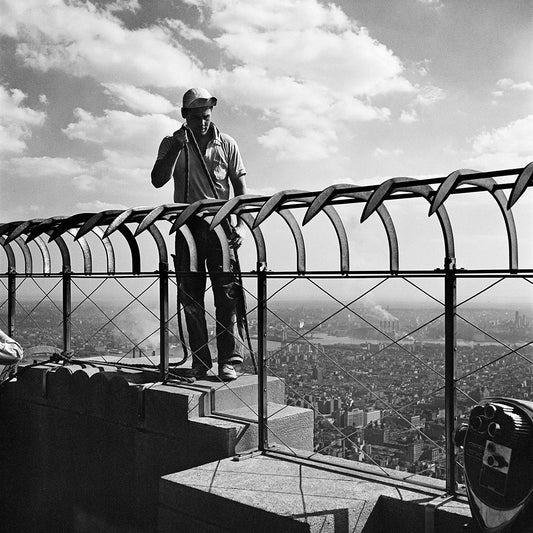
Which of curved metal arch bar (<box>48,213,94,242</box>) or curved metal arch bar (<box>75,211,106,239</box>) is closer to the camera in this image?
curved metal arch bar (<box>75,211,106,239</box>)

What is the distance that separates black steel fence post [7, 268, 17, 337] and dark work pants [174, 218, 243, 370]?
13.5ft

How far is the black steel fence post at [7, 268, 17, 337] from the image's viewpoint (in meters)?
11.4

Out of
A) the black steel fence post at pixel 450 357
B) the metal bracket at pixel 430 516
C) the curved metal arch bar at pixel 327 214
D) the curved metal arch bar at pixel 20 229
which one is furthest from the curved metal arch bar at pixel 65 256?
the metal bracket at pixel 430 516

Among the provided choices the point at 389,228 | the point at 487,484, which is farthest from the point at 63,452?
the point at 487,484

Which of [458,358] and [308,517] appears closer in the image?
[308,517]

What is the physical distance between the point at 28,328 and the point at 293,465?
7.67m

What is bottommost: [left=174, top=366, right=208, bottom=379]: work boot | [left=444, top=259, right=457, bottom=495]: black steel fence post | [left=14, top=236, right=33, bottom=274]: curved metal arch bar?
[left=174, top=366, right=208, bottom=379]: work boot

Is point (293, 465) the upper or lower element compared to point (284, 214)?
lower

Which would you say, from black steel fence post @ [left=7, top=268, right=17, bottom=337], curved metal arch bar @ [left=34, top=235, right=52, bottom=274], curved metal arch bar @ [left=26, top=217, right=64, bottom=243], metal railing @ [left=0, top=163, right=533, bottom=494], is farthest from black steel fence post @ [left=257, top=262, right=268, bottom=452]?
black steel fence post @ [left=7, top=268, right=17, bottom=337]

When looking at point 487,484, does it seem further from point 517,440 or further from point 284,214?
point 284,214

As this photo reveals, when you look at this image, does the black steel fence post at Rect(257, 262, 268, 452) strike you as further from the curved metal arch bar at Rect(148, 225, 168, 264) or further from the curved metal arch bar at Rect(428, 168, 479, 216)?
the curved metal arch bar at Rect(428, 168, 479, 216)

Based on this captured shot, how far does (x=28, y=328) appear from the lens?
12148mm

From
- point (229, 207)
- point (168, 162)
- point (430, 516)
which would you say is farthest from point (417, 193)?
point (168, 162)

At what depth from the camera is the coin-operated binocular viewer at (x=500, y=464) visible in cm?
403
